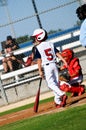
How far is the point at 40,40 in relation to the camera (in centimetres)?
951

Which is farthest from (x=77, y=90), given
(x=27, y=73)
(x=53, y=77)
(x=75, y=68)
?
(x=27, y=73)

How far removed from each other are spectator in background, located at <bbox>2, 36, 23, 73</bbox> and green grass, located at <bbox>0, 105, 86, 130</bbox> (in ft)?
18.1

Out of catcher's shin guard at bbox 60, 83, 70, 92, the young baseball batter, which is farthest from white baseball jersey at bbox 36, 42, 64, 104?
catcher's shin guard at bbox 60, 83, 70, 92

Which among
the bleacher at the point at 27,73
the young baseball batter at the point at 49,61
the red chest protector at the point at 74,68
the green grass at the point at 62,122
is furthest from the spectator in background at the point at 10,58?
the green grass at the point at 62,122

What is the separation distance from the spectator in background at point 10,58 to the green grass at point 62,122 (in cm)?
552

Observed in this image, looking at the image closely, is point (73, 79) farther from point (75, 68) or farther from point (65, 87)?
point (65, 87)

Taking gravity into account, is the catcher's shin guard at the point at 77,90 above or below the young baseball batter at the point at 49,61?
below

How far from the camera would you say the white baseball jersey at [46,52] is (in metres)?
9.44

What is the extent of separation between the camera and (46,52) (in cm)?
943

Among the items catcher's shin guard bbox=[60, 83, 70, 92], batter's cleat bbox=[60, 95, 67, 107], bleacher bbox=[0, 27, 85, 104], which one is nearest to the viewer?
batter's cleat bbox=[60, 95, 67, 107]

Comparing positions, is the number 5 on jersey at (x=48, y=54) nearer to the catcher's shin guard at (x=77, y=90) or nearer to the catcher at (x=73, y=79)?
the catcher at (x=73, y=79)

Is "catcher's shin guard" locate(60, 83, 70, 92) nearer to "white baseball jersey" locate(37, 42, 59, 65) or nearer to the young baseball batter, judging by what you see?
the young baseball batter

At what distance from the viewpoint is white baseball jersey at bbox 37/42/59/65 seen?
944 centimetres

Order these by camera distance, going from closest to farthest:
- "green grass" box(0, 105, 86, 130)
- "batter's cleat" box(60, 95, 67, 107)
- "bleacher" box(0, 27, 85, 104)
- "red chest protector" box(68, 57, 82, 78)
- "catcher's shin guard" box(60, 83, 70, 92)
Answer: "green grass" box(0, 105, 86, 130), "batter's cleat" box(60, 95, 67, 107), "catcher's shin guard" box(60, 83, 70, 92), "red chest protector" box(68, 57, 82, 78), "bleacher" box(0, 27, 85, 104)
